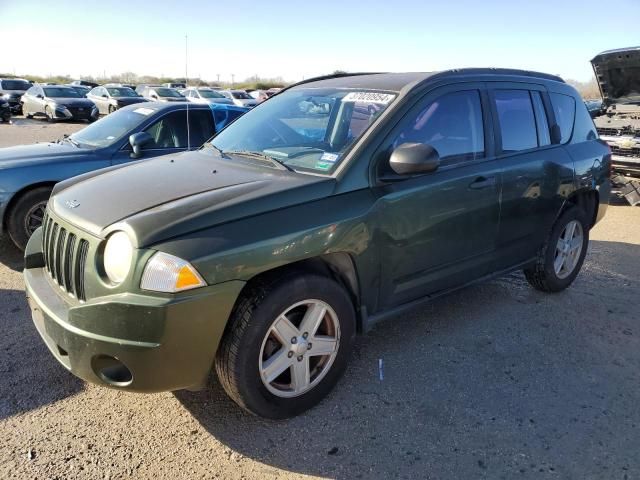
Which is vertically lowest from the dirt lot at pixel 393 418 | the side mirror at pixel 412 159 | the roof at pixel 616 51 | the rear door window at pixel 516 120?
the dirt lot at pixel 393 418

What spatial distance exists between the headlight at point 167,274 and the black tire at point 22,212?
3.62m

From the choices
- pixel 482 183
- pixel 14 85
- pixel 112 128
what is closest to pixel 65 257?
pixel 482 183

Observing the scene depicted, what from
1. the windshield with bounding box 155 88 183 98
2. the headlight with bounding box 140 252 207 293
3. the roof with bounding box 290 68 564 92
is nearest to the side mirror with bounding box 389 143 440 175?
the roof with bounding box 290 68 564 92

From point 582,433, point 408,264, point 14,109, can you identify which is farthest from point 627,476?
point 14,109

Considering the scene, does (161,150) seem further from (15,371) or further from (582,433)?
(582,433)

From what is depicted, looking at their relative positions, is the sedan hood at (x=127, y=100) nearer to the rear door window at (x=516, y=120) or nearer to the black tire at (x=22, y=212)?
the black tire at (x=22, y=212)

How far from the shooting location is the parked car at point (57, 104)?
923 inches

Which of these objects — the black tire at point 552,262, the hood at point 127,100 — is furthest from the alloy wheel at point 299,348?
the hood at point 127,100

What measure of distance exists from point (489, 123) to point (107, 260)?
9.04 feet

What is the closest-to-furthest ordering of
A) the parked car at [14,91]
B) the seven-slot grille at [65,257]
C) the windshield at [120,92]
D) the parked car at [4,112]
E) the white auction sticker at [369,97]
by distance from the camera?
1. the seven-slot grille at [65,257]
2. the white auction sticker at [369,97]
3. the parked car at [4,112]
4. the windshield at [120,92]
5. the parked car at [14,91]

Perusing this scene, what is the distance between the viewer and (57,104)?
918 inches

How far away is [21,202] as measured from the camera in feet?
17.0

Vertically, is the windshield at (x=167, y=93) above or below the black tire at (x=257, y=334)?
below

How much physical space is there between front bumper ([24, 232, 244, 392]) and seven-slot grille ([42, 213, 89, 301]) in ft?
0.37
